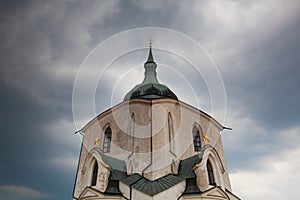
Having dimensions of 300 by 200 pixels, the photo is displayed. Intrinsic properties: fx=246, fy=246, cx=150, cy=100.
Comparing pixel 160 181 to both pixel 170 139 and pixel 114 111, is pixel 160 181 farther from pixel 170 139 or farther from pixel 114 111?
pixel 114 111

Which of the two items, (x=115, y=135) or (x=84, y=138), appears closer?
(x=115, y=135)

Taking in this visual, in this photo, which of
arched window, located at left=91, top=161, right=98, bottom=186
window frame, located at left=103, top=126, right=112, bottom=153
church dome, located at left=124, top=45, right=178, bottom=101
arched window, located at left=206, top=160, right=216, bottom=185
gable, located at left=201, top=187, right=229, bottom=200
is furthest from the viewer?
church dome, located at left=124, top=45, right=178, bottom=101

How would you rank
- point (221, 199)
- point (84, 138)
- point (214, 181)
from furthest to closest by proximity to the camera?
point (84, 138) → point (214, 181) → point (221, 199)

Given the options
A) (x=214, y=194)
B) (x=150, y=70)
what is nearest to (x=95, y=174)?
(x=214, y=194)

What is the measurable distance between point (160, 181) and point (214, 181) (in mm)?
3731

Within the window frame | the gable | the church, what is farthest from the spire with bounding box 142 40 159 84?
the gable

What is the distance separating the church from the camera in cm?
1555

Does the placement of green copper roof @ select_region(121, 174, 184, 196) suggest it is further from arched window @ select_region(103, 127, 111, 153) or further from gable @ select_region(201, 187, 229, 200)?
arched window @ select_region(103, 127, 111, 153)

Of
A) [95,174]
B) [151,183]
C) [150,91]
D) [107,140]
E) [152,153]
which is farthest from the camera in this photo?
[150,91]

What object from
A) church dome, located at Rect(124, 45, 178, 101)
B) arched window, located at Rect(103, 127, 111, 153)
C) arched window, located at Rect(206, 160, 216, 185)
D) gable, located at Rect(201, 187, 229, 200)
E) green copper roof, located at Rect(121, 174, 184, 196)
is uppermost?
church dome, located at Rect(124, 45, 178, 101)

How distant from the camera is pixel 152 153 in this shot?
17766 millimetres

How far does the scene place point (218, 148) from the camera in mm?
22000

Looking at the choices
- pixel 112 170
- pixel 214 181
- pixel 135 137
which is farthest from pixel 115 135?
pixel 214 181

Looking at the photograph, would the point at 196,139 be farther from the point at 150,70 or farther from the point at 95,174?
the point at 150,70
